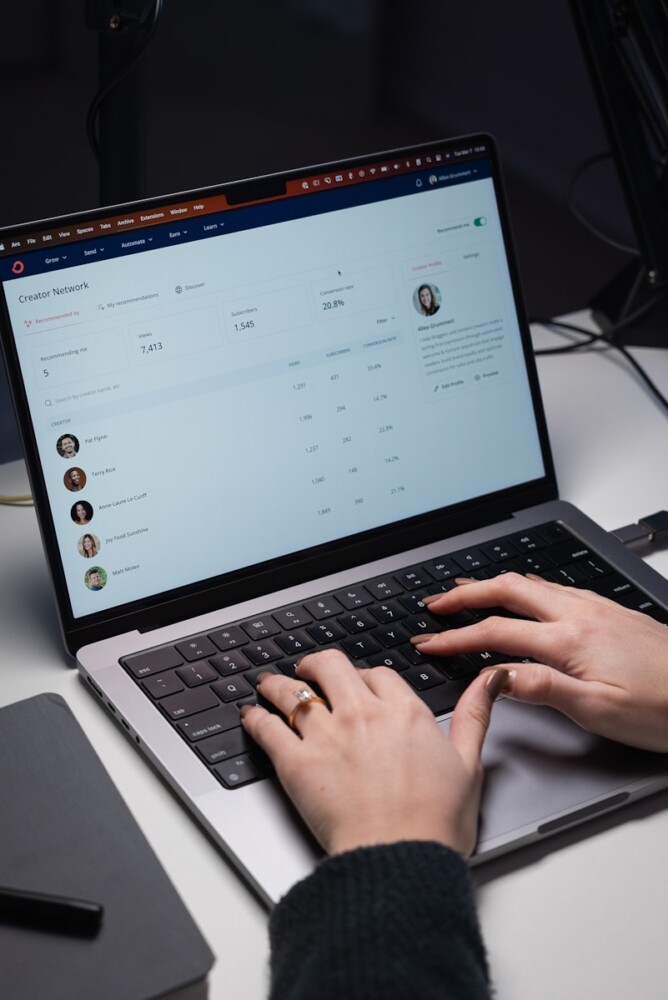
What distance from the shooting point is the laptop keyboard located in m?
0.71

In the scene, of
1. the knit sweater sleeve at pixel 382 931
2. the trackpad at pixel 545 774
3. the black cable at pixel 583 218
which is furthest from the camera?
the black cable at pixel 583 218

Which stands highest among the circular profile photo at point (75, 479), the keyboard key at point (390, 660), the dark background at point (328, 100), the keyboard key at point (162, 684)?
the dark background at point (328, 100)

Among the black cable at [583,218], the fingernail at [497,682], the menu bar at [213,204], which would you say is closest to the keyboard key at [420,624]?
the fingernail at [497,682]

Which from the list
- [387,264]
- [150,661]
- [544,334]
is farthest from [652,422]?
[150,661]

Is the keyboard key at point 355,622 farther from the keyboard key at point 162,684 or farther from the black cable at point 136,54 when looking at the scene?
the black cable at point 136,54

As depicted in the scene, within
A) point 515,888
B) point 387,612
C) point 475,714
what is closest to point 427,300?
point 387,612

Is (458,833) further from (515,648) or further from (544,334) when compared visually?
(544,334)

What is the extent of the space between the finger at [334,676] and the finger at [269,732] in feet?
0.11

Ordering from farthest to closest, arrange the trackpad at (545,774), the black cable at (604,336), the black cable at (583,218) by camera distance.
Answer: the black cable at (583,218)
the black cable at (604,336)
the trackpad at (545,774)

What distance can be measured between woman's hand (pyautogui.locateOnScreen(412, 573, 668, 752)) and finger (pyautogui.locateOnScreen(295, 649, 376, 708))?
0.27ft

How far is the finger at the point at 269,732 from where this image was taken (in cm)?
65

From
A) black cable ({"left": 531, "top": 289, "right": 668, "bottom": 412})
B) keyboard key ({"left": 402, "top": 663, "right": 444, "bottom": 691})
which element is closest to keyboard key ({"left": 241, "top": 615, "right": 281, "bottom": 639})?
keyboard key ({"left": 402, "top": 663, "right": 444, "bottom": 691})

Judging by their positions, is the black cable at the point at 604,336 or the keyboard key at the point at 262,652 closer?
the keyboard key at the point at 262,652

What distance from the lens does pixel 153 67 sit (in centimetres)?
156
